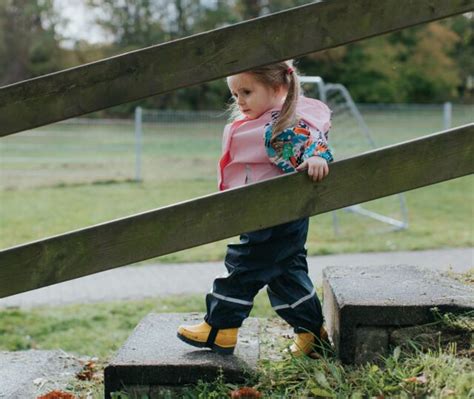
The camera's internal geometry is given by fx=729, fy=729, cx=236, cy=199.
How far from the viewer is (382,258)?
297 inches

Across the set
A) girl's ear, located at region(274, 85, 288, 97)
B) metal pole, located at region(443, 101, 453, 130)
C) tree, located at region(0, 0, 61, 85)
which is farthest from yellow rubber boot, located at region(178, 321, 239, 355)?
tree, located at region(0, 0, 61, 85)

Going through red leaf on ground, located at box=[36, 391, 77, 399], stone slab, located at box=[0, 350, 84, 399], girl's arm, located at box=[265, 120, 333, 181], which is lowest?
stone slab, located at box=[0, 350, 84, 399]

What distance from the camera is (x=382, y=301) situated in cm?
272

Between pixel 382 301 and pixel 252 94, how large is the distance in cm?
93

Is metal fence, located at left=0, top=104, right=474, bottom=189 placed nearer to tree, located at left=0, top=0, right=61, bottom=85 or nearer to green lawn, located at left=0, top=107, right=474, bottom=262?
green lawn, located at left=0, top=107, right=474, bottom=262

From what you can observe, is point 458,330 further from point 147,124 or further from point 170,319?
point 147,124

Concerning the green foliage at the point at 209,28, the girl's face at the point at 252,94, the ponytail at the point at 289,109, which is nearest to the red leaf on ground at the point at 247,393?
the ponytail at the point at 289,109

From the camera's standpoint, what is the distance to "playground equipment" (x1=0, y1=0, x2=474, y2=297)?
90.0 inches

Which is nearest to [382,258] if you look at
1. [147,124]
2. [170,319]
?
[170,319]

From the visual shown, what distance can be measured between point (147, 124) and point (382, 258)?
36.9ft

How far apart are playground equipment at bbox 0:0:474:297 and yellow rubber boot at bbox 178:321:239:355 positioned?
1.83 ft

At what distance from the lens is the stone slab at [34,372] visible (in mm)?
2935

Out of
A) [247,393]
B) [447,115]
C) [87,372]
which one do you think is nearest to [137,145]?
[447,115]

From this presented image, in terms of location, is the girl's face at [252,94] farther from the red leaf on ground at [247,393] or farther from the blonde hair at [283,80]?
the red leaf on ground at [247,393]
